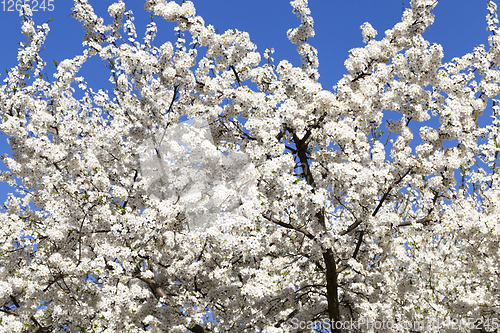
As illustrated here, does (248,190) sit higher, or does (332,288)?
(248,190)

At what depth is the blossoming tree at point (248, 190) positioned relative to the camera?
963 centimetres

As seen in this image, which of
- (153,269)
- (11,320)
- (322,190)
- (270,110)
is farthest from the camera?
(153,269)

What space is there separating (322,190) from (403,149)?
10.1 feet

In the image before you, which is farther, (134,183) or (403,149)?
(134,183)

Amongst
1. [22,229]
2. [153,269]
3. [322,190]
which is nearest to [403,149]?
[322,190]

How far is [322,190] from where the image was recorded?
8695 mm

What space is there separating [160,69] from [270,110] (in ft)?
12.1

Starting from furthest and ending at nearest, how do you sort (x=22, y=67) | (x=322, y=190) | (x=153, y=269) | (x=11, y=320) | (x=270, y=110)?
(x=22, y=67), (x=153, y=269), (x=11, y=320), (x=270, y=110), (x=322, y=190)

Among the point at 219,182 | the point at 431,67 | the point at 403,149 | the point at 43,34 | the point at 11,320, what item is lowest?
the point at 11,320

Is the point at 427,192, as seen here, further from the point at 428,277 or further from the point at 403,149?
the point at 428,277

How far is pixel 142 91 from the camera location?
1178cm

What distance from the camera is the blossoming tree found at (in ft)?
31.6

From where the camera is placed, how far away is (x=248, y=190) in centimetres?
968

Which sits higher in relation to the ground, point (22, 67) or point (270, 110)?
point (22, 67)
